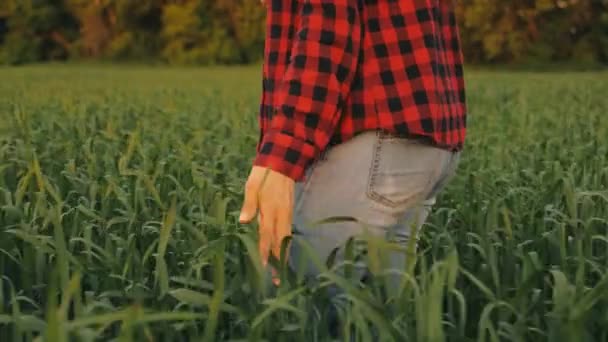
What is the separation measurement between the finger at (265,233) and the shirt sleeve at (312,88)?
0.12m

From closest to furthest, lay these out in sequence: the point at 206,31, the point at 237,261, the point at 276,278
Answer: the point at 276,278 < the point at 237,261 < the point at 206,31

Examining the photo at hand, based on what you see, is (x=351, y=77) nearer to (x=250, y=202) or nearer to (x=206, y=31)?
(x=250, y=202)

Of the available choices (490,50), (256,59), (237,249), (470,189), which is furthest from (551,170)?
(256,59)

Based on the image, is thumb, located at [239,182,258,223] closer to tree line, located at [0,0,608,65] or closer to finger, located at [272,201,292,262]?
finger, located at [272,201,292,262]

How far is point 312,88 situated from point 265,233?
13.9 inches

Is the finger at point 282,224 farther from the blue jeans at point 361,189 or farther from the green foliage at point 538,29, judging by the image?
the green foliage at point 538,29

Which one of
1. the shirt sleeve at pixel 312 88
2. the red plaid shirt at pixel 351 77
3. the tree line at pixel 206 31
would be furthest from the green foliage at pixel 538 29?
the shirt sleeve at pixel 312 88

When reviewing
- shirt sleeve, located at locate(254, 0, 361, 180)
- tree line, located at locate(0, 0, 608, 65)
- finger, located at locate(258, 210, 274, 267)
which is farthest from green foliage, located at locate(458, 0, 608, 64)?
finger, located at locate(258, 210, 274, 267)

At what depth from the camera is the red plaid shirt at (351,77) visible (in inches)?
96.0

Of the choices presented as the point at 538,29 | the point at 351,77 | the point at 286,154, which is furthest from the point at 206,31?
the point at 286,154

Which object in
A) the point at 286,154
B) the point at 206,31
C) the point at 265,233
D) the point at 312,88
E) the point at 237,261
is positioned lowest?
the point at 206,31

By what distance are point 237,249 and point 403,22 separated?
0.91m

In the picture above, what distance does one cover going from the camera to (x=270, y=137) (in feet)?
8.00

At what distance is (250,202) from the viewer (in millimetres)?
2387
